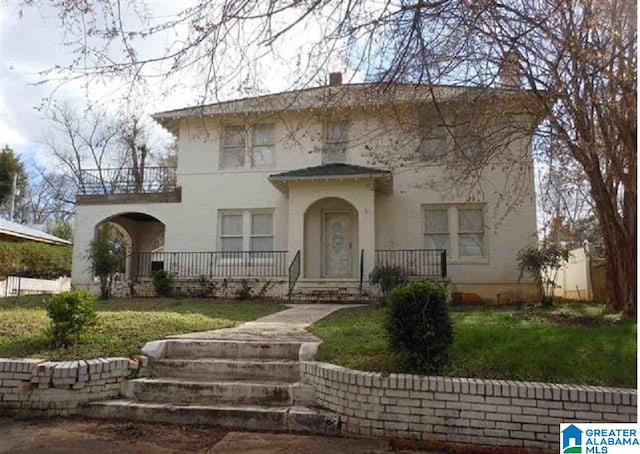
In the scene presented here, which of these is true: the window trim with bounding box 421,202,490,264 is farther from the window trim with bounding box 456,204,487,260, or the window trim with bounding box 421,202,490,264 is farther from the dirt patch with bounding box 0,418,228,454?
the dirt patch with bounding box 0,418,228,454

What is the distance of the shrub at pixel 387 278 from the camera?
1289 centimetres

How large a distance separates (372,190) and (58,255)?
15.3 meters

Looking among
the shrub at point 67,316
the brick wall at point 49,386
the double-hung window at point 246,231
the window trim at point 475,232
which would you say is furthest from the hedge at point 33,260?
the window trim at point 475,232

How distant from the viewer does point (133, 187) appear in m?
17.8

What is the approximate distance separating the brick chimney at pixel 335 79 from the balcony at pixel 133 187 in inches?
440

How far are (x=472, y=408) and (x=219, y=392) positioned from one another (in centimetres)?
253

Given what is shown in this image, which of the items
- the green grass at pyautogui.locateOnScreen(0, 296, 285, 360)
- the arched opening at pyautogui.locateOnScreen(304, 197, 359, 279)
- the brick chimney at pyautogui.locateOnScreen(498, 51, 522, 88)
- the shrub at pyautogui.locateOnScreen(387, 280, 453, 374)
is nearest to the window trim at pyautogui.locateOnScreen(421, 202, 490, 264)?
the arched opening at pyautogui.locateOnScreen(304, 197, 359, 279)

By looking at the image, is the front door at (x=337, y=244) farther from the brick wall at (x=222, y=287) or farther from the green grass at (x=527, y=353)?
the green grass at (x=527, y=353)

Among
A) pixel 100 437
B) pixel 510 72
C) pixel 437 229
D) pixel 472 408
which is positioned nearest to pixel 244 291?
pixel 437 229

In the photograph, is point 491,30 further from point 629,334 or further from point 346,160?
point 346,160

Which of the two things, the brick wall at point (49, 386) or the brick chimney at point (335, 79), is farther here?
the brick chimney at point (335, 79)

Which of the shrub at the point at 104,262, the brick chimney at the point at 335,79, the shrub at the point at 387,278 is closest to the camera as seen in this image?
the brick chimney at the point at 335,79

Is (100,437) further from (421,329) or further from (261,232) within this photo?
(261,232)

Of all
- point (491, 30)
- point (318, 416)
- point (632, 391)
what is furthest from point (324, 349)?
point (491, 30)
